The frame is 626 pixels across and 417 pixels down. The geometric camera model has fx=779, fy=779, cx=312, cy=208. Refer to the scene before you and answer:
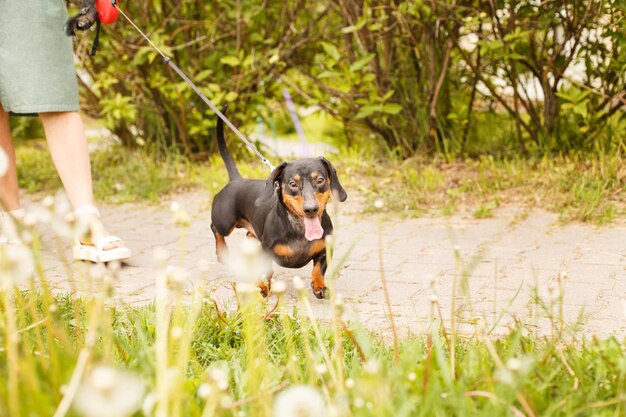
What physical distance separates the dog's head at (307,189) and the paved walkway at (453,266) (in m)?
0.11

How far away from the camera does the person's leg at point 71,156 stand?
3750 mm

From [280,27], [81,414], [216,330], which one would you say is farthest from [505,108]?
[81,414]

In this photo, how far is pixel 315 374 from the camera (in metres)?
1.91

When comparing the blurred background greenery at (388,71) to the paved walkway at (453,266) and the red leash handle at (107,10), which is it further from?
the red leash handle at (107,10)

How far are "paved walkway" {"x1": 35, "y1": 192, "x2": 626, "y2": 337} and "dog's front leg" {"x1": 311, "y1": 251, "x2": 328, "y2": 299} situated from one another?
0.17 ft

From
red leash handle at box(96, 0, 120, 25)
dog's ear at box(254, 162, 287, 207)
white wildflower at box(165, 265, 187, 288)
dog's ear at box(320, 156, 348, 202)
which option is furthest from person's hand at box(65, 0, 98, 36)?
white wildflower at box(165, 265, 187, 288)

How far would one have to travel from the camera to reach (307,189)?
3.06m

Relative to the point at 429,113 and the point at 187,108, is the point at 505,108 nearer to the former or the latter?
the point at 429,113

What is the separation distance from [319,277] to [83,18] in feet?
5.58

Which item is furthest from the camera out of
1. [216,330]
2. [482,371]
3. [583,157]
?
[583,157]

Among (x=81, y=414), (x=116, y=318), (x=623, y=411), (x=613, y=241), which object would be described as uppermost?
(x=81, y=414)

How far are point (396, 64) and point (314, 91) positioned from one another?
666mm

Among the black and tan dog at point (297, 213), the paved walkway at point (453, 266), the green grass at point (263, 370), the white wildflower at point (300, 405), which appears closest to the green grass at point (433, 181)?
the paved walkway at point (453, 266)

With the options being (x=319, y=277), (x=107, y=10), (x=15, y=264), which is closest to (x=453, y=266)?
(x=319, y=277)
